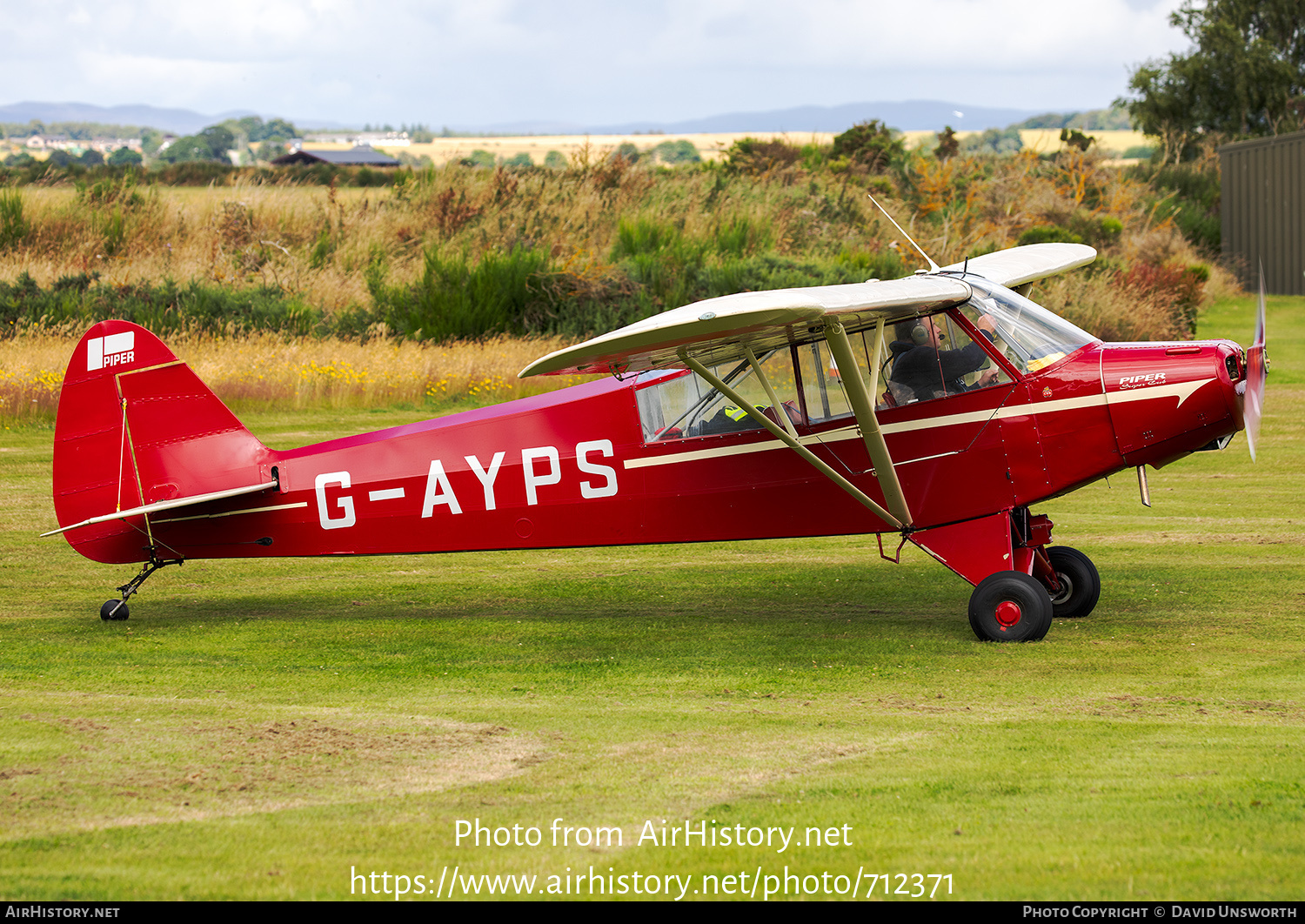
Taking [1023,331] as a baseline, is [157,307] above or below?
above

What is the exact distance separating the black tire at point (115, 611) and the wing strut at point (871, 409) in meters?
5.65

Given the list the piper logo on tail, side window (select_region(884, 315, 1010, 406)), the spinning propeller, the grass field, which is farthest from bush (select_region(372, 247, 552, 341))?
the spinning propeller

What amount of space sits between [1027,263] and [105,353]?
7.40m

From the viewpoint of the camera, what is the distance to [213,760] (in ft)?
19.2

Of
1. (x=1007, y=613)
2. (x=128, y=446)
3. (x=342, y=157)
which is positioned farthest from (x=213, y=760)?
(x=342, y=157)

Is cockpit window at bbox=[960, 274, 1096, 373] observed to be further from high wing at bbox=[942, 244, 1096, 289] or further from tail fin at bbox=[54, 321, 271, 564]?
tail fin at bbox=[54, 321, 271, 564]

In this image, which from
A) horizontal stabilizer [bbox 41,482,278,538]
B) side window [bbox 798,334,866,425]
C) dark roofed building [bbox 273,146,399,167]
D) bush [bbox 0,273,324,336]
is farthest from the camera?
dark roofed building [bbox 273,146,399,167]

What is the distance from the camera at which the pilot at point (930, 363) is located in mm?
8109

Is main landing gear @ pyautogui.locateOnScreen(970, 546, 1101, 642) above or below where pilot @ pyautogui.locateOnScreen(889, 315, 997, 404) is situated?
below

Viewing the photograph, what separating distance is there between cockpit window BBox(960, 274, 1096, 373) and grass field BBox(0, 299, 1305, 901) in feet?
6.35

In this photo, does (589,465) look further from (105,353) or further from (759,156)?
(759,156)

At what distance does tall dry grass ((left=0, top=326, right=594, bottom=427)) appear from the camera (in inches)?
724

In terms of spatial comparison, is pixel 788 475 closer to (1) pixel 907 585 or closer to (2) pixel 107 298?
(1) pixel 907 585

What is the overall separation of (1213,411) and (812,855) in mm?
4698
